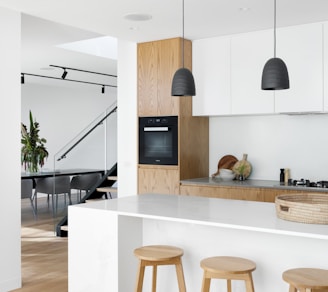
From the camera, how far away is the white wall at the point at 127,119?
5785mm

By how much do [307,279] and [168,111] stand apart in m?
3.23

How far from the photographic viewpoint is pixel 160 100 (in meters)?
5.48

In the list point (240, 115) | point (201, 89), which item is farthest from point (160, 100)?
point (240, 115)

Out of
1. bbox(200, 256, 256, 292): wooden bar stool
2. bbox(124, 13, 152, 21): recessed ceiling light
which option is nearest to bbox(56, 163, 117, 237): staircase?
bbox(124, 13, 152, 21): recessed ceiling light

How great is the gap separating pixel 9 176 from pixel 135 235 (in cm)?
147

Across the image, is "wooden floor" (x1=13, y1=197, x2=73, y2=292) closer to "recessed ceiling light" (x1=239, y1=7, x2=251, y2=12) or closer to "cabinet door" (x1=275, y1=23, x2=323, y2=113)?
"cabinet door" (x1=275, y1=23, x2=323, y2=113)

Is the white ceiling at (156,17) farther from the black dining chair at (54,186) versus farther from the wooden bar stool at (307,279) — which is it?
the black dining chair at (54,186)

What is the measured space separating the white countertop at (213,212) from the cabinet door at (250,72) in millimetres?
1800

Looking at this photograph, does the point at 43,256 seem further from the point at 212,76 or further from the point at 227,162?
Result: the point at 212,76

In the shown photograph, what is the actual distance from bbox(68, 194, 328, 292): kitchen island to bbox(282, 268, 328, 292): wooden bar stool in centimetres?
25

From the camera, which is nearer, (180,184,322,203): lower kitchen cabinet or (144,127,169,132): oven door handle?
(180,184,322,203): lower kitchen cabinet

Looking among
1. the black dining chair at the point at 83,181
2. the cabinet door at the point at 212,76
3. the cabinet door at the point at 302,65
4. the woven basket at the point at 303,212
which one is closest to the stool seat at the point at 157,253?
the woven basket at the point at 303,212

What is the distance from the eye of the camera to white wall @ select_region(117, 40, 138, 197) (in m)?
5.79

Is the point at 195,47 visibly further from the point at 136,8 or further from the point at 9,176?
the point at 9,176
